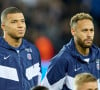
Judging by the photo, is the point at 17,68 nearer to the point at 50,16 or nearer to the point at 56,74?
the point at 56,74

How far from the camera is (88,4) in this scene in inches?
632

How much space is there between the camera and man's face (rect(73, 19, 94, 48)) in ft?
30.4

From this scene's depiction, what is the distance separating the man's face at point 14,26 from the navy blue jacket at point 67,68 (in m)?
0.58

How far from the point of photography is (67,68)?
9297mm

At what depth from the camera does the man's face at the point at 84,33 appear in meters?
9.27

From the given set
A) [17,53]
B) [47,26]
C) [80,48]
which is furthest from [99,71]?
[47,26]

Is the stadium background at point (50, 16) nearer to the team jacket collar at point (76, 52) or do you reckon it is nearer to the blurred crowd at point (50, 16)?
the blurred crowd at point (50, 16)

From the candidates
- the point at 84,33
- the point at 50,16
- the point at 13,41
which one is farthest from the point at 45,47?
the point at 84,33

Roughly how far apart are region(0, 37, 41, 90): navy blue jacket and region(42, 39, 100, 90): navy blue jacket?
0.79 ft

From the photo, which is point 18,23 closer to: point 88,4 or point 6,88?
point 6,88

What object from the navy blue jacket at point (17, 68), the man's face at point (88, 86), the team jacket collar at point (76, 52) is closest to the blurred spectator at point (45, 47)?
the navy blue jacket at point (17, 68)

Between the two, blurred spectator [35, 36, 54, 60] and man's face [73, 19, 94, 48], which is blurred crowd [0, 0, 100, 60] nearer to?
blurred spectator [35, 36, 54, 60]

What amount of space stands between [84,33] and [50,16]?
6.42m

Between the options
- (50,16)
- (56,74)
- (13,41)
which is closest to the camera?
(56,74)
